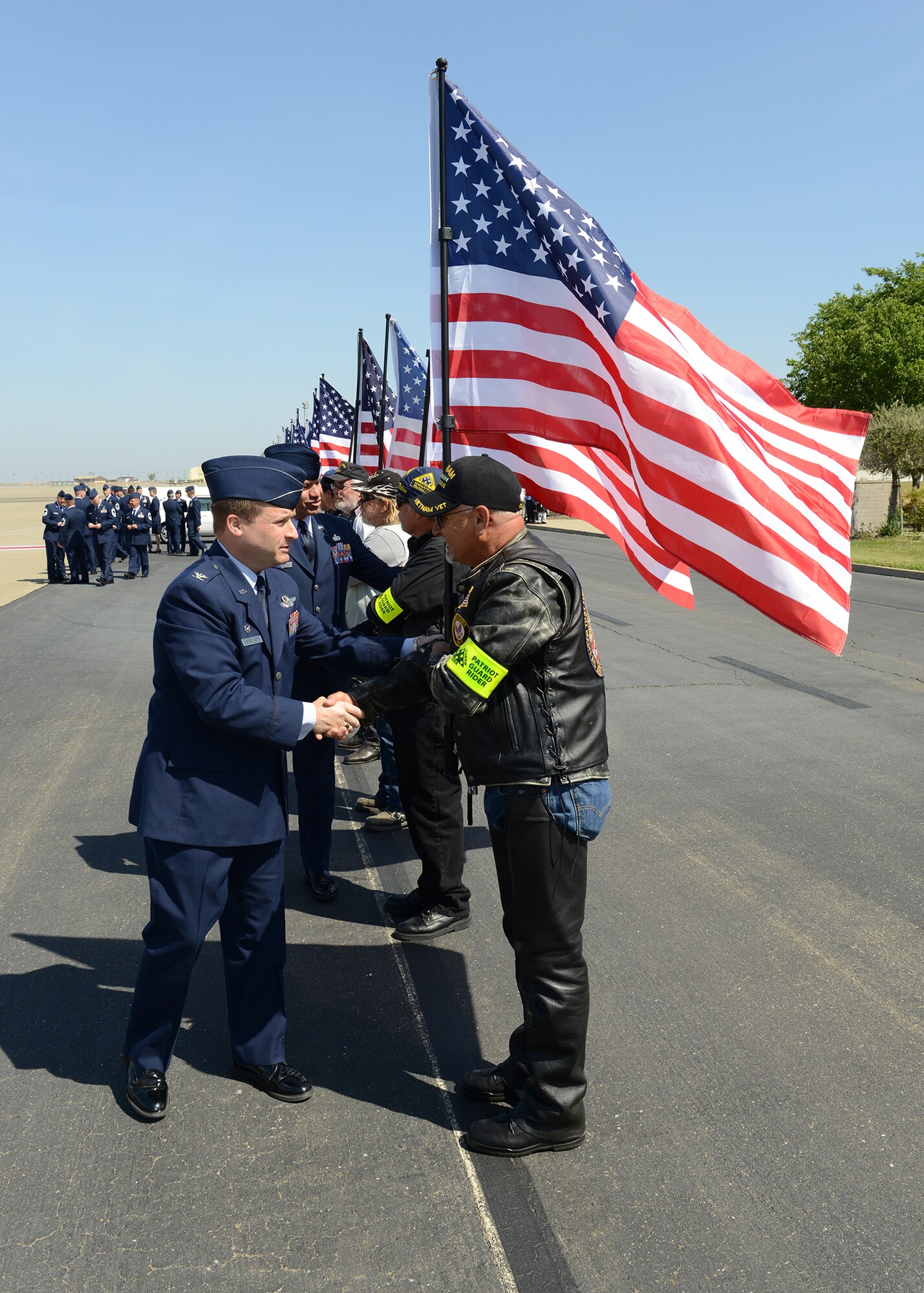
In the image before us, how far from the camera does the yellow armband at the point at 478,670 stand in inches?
111

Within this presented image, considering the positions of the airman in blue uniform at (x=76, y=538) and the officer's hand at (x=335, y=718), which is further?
the airman in blue uniform at (x=76, y=538)

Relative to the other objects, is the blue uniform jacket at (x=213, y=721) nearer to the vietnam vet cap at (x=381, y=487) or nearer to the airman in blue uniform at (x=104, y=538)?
the vietnam vet cap at (x=381, y=487)

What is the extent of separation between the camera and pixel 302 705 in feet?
10.5

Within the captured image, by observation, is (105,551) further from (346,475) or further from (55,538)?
(346,475)

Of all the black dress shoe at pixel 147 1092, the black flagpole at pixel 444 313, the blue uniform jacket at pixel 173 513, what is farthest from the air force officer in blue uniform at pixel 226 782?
the blue uniform jacket at pixel 173 513

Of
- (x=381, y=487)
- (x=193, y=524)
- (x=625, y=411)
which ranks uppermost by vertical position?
(x=625, y=411)

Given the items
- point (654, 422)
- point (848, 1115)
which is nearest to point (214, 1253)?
point (848, 1115)

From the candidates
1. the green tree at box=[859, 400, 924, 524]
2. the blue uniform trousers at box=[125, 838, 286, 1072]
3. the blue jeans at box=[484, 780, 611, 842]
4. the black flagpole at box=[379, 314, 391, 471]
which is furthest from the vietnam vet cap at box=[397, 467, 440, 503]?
the green tree at box=[859, 400, 924, 524]

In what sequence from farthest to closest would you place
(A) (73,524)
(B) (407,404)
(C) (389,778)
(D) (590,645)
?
(A) (73,524)
(B) (407,404)
(C) (389,778)
(D) (590,645)

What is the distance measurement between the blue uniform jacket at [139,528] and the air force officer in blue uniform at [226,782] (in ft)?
66.6

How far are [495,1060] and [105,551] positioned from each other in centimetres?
1976

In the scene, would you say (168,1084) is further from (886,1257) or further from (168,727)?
(886,1257)

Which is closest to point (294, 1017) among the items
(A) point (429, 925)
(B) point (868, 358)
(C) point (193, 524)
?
(A) point (429, 925)

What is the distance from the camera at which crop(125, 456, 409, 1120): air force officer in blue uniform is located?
3053 millimetres
